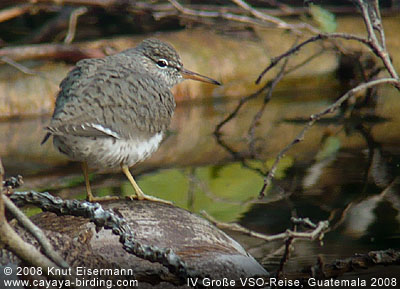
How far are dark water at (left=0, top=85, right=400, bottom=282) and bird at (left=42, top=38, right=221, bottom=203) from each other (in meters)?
0.93

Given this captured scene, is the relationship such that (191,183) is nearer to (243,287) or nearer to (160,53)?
(160,53)

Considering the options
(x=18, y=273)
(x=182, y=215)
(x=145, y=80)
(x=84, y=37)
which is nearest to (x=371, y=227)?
(x=182, y=215)

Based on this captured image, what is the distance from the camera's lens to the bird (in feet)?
12.1

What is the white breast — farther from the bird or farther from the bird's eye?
the bird's eye

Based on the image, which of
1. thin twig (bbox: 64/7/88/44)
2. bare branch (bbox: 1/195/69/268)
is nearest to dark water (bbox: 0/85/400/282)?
thin twig (bbox: 64/7/88/44)

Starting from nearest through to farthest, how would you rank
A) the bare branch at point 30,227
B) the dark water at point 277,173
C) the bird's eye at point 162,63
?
1. the bare branch at point 30,227
2. the dark water at point 277,173
3. the bird's eye at point 162,63

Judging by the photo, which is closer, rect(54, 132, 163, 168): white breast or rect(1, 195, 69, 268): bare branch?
rect(1, 195, 69, 268): bare branch

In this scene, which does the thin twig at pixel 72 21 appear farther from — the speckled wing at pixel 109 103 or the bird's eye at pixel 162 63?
the speckled wing at pixel 109 103

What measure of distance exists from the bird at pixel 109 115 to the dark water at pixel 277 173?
3.04 feet

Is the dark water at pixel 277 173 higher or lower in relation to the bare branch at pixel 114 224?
lower

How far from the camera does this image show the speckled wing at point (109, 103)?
370 cm

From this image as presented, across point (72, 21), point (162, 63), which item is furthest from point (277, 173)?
point (72, 21)

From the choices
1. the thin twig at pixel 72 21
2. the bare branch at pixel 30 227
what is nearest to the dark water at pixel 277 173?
the thin twig at pixel 72 21

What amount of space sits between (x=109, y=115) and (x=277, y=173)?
7.48ft
